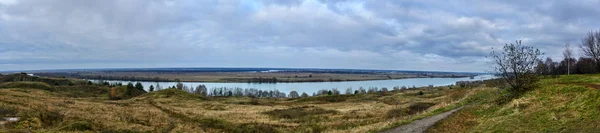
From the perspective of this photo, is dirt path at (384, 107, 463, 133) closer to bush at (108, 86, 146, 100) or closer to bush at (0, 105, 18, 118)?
bush at (0, 105, 18, 118)

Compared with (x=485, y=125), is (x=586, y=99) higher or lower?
higher

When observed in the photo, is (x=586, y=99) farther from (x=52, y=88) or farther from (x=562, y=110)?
(x=52, y=88)

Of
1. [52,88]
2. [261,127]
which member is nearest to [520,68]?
[261,127]

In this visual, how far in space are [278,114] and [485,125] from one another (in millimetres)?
29146

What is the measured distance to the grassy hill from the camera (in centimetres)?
1386

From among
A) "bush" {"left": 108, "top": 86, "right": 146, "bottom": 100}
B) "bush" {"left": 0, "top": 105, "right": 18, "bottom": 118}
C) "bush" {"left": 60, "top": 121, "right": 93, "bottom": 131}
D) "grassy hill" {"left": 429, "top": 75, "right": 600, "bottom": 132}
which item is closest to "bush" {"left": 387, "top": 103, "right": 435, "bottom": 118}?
"grassy hill" {"left": 429, "top": 75, "right": 600, "bottom": 132}

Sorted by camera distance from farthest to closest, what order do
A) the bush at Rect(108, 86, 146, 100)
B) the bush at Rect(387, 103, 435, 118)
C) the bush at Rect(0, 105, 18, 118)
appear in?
the bush at Rect(108, 86, 146, 100)
the bush at Rect(387, 103, 435, 118)
the bush at Rect(0, 105, 18, 118)

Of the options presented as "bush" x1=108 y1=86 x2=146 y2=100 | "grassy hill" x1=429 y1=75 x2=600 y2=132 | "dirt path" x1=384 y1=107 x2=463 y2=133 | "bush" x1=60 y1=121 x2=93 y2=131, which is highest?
"grassy hill" x1=429 y1=75 x2=600 y2=132

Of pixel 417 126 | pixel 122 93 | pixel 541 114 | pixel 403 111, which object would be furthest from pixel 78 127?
pixel 122 93

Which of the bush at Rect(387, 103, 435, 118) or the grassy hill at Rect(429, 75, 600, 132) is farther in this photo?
the bush at Rect(387, 103, 435, 118)

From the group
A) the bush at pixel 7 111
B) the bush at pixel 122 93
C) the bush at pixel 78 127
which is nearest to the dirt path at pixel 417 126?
the bush at pixel 78 127

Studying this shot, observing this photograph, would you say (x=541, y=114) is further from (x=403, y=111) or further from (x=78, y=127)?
(x=78, y=127)

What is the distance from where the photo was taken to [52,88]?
7294cm

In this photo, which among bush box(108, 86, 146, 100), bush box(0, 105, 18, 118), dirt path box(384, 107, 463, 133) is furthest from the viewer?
bush box(108, 86, 146, 100)
